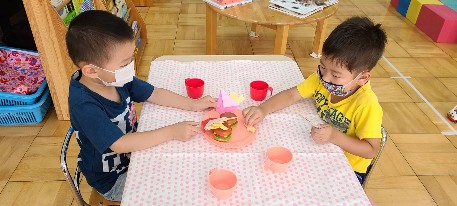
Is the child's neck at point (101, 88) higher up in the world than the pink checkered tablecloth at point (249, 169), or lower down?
higher up

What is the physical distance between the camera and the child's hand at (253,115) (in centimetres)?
113

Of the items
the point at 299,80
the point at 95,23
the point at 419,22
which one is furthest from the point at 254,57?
the point at 419,22

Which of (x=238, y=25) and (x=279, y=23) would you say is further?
(x=238, y=25)

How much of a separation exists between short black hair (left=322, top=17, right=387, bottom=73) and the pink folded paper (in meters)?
0.35

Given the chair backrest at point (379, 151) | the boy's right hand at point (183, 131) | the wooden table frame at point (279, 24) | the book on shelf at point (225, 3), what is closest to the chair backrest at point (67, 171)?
the boy's right hand at point (183, 131)

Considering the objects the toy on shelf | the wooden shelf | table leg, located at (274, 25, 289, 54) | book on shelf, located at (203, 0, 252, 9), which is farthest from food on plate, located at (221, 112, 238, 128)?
the toy on shelf

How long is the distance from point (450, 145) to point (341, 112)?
1.42 m

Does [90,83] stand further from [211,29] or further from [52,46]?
[211,29]

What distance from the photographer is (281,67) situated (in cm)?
150

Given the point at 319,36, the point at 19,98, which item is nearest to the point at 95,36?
the point at 19,98

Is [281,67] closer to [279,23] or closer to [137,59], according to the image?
[279,23]

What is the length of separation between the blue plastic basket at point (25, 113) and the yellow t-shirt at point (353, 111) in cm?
171

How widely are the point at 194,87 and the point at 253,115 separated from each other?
25 cm

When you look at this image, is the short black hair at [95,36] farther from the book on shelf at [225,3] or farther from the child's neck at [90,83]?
the book on shelf at [225,3]
